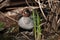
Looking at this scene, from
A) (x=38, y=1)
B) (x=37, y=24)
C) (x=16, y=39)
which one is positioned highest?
(x=38, y=1)

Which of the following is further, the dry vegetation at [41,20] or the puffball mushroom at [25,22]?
the puffball mushroom at [25,22]

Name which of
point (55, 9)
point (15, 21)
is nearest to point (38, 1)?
point (55, 9)

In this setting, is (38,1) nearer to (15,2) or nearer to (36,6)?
(36,6)

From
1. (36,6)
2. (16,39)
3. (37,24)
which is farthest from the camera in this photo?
(36,6)

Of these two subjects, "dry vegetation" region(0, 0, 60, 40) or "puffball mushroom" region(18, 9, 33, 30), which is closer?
"dry vegetation" region(0, 0, 60, 40)

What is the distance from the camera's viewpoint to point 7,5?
3.70 m

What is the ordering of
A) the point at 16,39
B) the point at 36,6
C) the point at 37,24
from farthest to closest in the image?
1. the point at 36,6
2. the point at 16,39
3. the point at 37,24

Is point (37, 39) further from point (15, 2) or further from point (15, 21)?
point (15, 2)

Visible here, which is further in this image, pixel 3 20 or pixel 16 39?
pixel 3 20

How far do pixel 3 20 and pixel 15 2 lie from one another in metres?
0.36

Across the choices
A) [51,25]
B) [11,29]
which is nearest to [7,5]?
[11,29]

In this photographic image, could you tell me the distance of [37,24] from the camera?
3125mm

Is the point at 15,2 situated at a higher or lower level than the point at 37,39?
higher

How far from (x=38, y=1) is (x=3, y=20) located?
0.67 meters
